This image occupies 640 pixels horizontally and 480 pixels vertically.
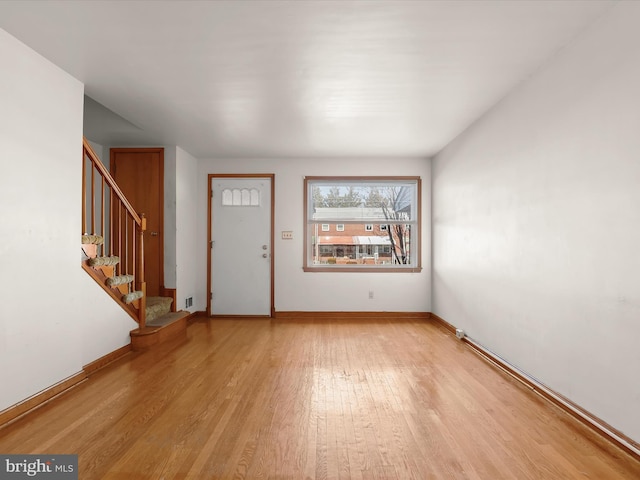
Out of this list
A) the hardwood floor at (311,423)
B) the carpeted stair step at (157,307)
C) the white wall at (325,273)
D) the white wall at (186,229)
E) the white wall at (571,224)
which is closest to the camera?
the hardwood floor at (311,423)

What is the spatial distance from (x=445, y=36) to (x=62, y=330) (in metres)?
3.47

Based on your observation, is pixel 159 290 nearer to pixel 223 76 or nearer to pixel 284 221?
pixel 284 221

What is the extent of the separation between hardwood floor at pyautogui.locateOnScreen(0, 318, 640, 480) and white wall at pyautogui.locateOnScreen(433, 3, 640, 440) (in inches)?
13.8

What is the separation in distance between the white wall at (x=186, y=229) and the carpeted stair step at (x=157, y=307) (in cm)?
28

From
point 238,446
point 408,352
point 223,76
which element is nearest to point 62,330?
point 238,446

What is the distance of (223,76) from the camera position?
3.09 metres

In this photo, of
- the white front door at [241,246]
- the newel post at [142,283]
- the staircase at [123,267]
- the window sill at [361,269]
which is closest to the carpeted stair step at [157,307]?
the staircase at [123,267]

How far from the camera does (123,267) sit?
4.67m

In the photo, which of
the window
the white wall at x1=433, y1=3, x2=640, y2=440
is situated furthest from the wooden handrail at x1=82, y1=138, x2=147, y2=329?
the white wall at x1=433, y1=3, x2=640, y2=440

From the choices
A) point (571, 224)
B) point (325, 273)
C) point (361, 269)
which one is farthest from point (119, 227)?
point (571, 224)

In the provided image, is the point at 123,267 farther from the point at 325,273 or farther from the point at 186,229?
the point at 325,273

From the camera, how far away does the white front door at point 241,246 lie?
6.03 metres

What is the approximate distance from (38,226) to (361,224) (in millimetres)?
4306

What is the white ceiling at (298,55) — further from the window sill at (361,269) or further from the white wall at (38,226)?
the window sill at (361,269)
